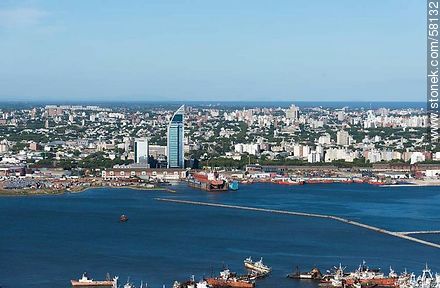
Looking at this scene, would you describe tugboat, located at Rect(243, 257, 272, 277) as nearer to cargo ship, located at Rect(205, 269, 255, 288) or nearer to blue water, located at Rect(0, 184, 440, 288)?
blue water, located at Rect(0, 184, 440, 288)

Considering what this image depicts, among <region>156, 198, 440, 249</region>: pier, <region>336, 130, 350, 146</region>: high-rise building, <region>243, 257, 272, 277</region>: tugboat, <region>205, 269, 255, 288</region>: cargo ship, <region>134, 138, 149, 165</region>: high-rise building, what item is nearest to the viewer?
<region>205, 269, 255, 288</region>: cargo ship

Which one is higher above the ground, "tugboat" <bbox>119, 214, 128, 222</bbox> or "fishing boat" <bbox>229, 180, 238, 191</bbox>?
"tugboat" <bbox>119, 214, 128, 222</bbox>

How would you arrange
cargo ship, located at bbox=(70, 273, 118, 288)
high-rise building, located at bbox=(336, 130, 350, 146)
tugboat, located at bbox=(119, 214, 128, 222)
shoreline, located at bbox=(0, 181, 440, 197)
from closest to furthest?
cargo ship, located at bbox=(70, 273, 118, 288)
tugboat, located at bbox=(119, 214, 128, 222)
shoreline, located at bbox=(0, 181, 440, 197)
high-rise building, located at bbox=(336, 130, 350, 146)

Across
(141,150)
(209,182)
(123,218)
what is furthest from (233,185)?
(123,218)

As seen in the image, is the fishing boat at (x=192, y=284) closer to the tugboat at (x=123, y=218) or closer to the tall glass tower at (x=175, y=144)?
the tugboat at (x=123, y=218)

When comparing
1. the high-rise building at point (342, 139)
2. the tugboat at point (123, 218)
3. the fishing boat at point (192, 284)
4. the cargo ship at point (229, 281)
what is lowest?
the cargo ship at point (229, 281)

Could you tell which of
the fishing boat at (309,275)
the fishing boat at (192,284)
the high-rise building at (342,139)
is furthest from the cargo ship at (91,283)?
the high-rise building at (342,139)

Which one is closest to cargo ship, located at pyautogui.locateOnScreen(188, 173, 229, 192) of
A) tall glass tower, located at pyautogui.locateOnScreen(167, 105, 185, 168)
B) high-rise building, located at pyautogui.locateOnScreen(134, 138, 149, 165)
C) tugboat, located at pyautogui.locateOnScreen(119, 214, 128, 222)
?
tall glass tower, located at pyautogui.locateOnScreen(167, 105, 185, 168)
